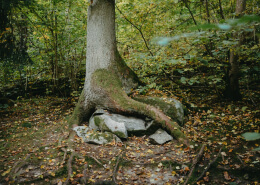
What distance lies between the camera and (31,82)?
10.1m

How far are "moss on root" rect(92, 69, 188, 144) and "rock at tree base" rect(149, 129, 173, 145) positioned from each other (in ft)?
0.49

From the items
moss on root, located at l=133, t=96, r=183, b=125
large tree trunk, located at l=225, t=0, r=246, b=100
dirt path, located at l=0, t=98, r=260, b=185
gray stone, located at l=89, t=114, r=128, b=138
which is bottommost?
dirt path, located at l=0, t=98, r=260, b=185

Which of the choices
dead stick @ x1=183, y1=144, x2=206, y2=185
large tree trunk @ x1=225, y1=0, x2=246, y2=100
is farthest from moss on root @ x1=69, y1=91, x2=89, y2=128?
large tree trunk @ x1=225, y1=0, x2=246, y2=100

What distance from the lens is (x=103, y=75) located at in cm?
589

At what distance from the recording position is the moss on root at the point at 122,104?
5.25 m

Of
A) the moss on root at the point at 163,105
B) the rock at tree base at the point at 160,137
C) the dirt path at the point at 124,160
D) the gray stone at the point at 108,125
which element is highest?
the moss on root at the point at 163,105

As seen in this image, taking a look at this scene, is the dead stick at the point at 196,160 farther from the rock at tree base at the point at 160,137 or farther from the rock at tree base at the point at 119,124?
the rock at tree base at the point at 119,124

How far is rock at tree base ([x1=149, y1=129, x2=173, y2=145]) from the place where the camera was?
501 centimetres

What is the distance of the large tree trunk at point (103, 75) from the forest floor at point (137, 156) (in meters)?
0.94

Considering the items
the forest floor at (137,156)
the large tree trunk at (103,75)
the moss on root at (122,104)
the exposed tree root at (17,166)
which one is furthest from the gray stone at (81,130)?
the exposed tree root at (17,166)

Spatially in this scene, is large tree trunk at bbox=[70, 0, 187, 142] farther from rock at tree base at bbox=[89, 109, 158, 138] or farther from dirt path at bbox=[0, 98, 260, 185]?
dirt path at bbox=[0, 98, 260, 185]

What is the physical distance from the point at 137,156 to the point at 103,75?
2830mm

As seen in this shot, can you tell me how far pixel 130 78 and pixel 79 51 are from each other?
3.62 meters

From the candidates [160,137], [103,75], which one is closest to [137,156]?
[160,137]
